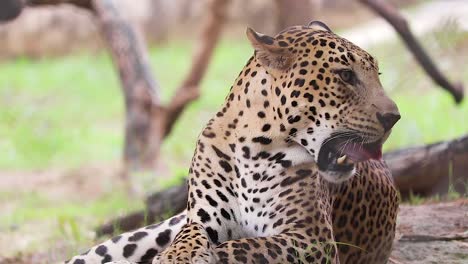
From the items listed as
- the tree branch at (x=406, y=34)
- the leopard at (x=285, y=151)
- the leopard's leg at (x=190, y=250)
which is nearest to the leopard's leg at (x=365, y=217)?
the leopard at (x=285, y=151)

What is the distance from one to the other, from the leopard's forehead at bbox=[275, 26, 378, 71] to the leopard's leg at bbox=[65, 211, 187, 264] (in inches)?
44.9

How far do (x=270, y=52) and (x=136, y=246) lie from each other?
1327 millimetres

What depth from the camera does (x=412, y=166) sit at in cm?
729

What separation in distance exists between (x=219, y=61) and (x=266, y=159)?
602 inches

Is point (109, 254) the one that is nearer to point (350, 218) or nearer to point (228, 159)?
point (228, 159)

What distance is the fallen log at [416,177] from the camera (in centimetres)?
694

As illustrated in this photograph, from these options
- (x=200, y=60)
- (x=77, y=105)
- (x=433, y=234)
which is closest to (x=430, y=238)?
(x=433, y=234)

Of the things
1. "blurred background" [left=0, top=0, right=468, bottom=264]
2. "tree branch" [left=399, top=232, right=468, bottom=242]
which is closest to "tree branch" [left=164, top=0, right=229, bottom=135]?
"blurred background" [left=0, top=0, right=468, bottom=264]

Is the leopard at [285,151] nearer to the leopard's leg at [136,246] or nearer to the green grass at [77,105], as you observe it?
the leopard's leg at [136,246]

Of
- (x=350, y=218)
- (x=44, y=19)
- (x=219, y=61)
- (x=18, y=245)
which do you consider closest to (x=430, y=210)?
(x=350, y=218)

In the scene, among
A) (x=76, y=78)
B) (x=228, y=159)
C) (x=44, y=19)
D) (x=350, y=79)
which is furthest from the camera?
(x=44, y=19)

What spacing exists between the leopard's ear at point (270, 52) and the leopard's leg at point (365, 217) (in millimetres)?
817

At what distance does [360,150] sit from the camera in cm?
423

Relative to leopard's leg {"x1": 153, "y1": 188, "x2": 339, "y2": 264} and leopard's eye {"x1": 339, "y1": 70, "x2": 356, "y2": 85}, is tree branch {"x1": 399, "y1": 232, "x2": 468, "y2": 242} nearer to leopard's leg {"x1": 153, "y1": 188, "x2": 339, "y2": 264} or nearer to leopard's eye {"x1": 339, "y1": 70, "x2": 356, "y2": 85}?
leopard's leg {"x1": 153, "y1": 188, "x2": 339, "y2": 264}
